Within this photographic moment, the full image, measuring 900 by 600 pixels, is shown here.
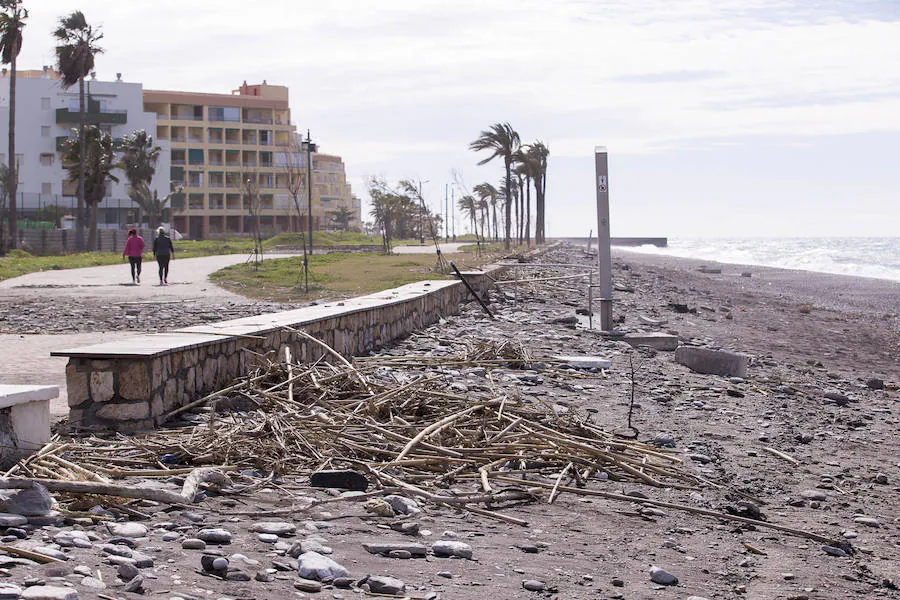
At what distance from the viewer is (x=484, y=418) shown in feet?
21.5

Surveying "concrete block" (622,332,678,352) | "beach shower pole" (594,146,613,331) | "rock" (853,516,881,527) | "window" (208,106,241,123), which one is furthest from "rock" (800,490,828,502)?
"window" (208,106,241,123)

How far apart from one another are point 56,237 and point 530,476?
4916 cm

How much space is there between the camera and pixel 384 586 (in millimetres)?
3807

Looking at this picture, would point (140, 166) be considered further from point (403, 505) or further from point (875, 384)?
point (403, 505)

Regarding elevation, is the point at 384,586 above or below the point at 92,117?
below

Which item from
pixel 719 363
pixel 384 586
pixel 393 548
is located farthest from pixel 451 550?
pixel 719 363

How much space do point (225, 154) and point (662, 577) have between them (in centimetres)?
9861

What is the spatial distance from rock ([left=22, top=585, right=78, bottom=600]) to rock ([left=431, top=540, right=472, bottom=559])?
5.33ft

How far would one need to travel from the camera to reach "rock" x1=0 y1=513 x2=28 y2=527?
3.99 meters

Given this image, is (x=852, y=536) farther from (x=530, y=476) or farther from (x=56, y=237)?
(x=56, y=237)

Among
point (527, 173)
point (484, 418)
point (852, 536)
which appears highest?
point (527, 173)

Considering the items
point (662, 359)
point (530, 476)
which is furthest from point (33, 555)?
point (662, 359)

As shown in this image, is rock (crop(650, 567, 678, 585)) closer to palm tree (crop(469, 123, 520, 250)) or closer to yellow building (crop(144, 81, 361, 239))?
palm tree (crop(469, 123, 520, 250))

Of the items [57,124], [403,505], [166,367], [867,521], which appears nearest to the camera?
[403,505]
